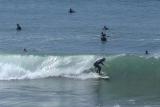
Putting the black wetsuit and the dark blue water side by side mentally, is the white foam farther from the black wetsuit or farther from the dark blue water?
the dark blue water

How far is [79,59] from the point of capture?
123ft

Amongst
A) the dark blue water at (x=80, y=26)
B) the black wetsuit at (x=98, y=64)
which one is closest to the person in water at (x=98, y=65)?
the black wetsuit at (x=98, y=64)

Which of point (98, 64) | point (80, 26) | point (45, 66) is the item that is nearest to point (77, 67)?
point (98, 64)

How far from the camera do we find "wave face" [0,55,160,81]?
35062mm

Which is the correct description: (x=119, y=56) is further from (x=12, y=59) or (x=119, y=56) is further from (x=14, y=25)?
(x=14, y=25)

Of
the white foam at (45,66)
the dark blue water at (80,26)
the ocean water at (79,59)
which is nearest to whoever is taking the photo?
the ocean water at (79,59)

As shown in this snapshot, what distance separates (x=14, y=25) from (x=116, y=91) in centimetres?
2943

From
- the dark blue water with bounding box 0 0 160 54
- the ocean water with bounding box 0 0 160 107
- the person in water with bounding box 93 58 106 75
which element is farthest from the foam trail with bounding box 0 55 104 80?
the dark blue water with bounding box 0 0 160 54

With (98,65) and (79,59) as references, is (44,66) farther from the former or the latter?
(98,65)

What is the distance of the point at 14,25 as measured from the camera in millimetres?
59531

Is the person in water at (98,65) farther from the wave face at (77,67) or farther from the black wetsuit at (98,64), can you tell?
the wave face at (77,67)

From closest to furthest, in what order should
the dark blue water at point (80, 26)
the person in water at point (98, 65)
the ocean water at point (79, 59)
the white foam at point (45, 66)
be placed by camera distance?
the ocean water at point (79, 59)
the person in water at point (98, 65)
the white foam at point (45, 66)
the dark blue water at point (80, 26)

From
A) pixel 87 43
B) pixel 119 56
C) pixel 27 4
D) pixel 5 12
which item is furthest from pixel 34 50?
pixel 27 4

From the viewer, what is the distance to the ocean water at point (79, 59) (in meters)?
29.9
